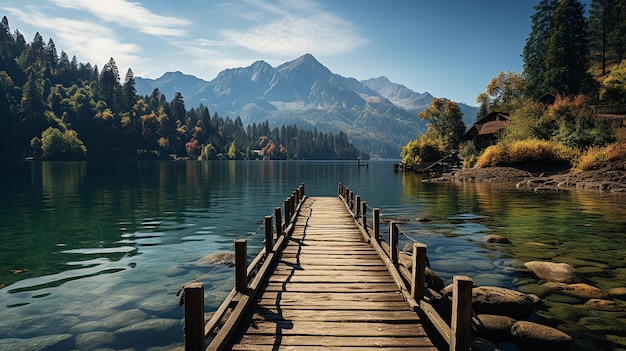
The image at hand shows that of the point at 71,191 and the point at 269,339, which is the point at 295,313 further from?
the point at 71,191

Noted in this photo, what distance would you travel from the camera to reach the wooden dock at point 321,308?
634 centimetres

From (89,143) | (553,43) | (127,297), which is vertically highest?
(553,43)

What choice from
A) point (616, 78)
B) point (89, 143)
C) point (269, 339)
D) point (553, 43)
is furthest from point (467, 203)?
point (89, 143)

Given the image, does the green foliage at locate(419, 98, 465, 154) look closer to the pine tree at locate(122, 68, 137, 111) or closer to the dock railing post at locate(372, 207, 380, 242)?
the dock railing post at locate(372, 207, 380, 242)

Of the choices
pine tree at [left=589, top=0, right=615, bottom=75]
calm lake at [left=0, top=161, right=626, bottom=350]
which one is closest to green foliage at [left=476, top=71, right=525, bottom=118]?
pine tree at [left=589, top=0, right=615, bottom=75]

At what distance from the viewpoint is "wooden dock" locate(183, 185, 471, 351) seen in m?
6.34

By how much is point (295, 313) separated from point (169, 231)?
1672 centimetres

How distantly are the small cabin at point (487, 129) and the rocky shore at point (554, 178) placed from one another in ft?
55.1

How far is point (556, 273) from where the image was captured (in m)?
12.6

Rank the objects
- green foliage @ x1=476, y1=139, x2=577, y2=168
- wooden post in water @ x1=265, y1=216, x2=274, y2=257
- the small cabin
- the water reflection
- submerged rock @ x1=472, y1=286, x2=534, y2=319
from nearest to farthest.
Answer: submerged rock @ x1=472, y1=286, x2=534, y2=319, the water reflection, wooden post in water @ x1=265, y1=216, x2=274, y2=257, green foliage @ x1=476, y1=139, x2=577, y2=168, the small cabin

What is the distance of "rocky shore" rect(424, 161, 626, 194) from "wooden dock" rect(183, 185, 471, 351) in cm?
3717

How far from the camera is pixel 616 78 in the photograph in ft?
220

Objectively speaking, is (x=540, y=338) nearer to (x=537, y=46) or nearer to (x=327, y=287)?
(x=327, y=287)

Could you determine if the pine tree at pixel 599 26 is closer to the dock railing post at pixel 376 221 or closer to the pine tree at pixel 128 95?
the dock railing post at pixel 376 221
